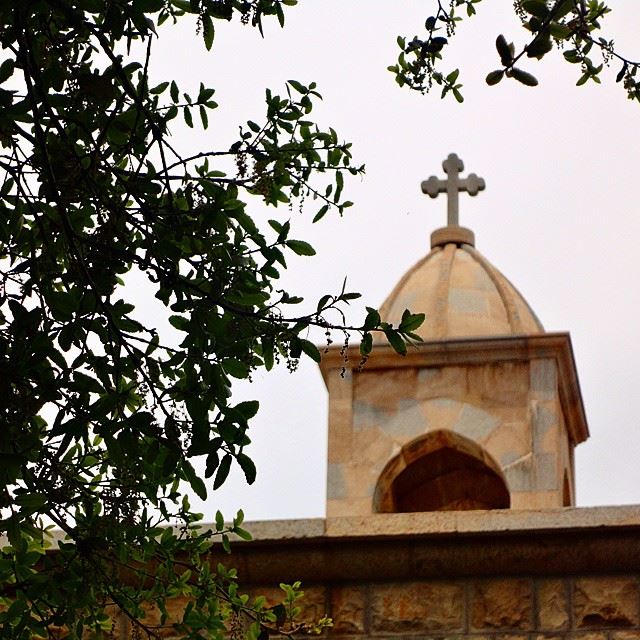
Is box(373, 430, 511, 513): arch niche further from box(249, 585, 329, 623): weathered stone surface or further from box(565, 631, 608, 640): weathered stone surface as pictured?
box(565, 631, 608, 640): weathered stone surface

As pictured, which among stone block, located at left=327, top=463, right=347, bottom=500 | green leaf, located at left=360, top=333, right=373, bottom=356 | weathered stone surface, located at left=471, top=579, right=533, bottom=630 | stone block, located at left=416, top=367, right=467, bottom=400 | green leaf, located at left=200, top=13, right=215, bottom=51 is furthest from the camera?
stone block, located at left=416, top=367, right=467, bottom=400

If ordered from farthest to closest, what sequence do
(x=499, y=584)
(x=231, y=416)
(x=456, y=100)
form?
(x=499, y=584), (x=456, y=100), (x=231, y=416)

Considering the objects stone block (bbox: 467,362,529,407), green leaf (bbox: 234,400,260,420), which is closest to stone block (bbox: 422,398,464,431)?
stone block (bbox: 467,362,529,407)

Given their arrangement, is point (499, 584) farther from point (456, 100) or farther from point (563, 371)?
point (563, 371)

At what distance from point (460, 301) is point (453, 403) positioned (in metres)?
0.65

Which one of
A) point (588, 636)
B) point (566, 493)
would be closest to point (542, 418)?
point (566, 493)

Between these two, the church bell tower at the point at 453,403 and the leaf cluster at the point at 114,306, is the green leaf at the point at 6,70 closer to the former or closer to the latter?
the leaf cluster at the point at 114,306

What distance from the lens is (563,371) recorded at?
975cm

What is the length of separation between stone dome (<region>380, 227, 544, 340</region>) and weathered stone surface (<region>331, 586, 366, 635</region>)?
3152mm

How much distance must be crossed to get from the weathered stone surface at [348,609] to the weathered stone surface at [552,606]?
2.09 ft

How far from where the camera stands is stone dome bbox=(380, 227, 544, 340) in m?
9.90

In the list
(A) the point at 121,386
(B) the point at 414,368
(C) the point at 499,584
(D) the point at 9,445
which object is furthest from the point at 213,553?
(B) the point at 414,368

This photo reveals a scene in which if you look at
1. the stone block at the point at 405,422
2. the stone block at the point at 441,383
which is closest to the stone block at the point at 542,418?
the stone block at the point at 441,383

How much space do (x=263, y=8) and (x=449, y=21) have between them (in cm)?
46
